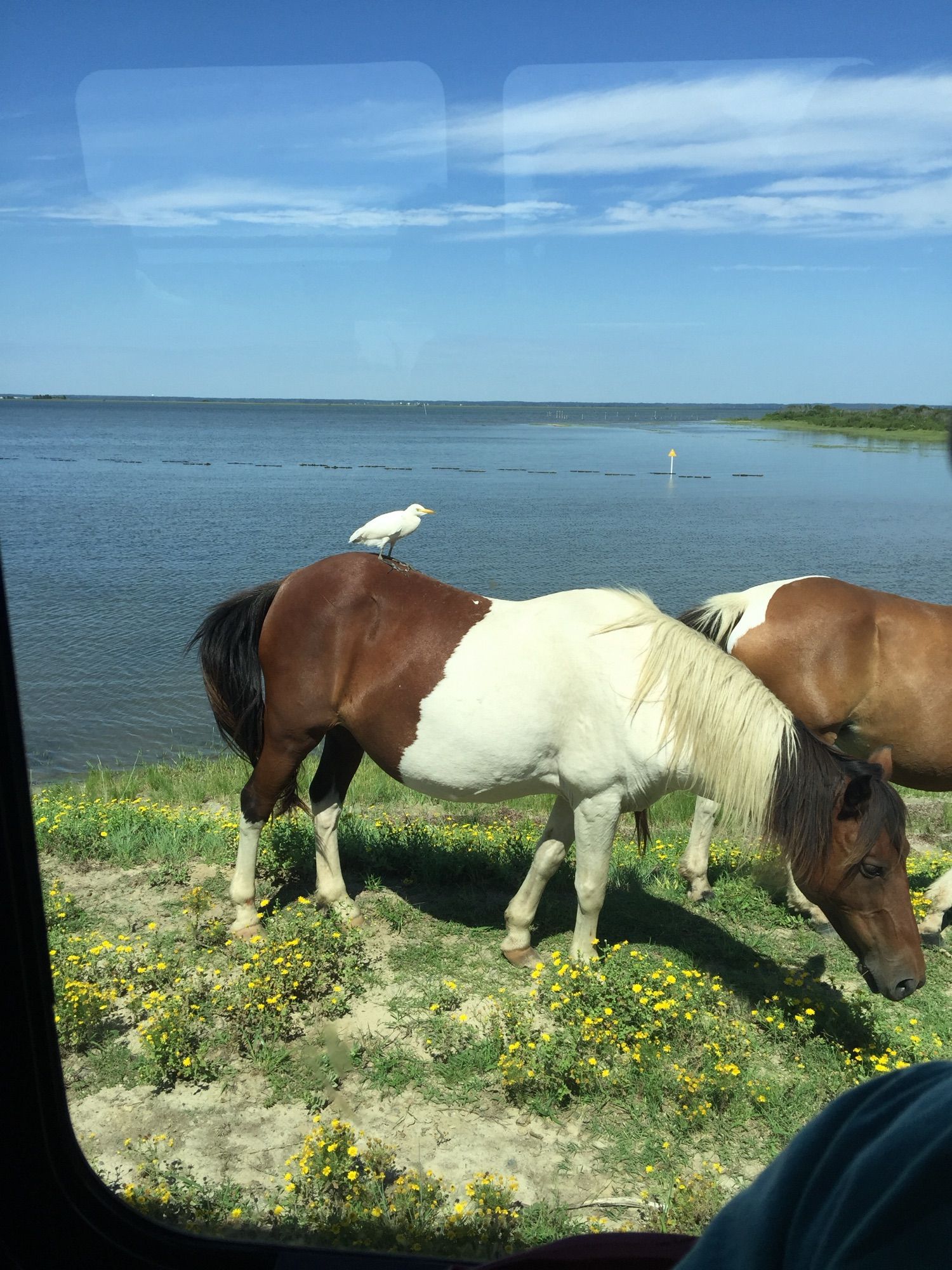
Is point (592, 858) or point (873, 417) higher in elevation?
point (873, 417)

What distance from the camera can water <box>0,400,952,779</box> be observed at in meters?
3.91

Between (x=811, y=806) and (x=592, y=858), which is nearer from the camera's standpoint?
(x=811, y=806)

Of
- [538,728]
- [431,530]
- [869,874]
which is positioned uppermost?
[431,530]

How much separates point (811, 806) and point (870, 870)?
0.27 m

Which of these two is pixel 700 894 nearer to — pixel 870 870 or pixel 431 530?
pixel 870 870

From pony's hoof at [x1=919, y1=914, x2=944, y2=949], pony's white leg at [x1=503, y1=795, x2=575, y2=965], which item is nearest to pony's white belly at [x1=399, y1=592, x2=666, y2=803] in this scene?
pony's white leg at [x1=503, y1=795, x2=575, y2=965]

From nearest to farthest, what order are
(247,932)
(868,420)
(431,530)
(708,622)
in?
(868,420)
(247,932)
(708,622)
(431,530)

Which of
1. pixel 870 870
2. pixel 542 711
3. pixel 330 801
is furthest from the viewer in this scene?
pixel 330 801

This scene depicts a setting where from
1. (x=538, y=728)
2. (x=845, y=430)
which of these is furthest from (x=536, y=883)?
(x=845, y=430)

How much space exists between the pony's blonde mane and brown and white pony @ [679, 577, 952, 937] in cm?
101

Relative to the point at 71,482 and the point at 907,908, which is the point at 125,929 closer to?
the point at 907,908

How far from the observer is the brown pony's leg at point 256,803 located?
365cm

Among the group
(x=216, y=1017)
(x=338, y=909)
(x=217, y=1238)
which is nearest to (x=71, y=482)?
(x=338, y=909)

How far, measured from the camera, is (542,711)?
3.25 meters
